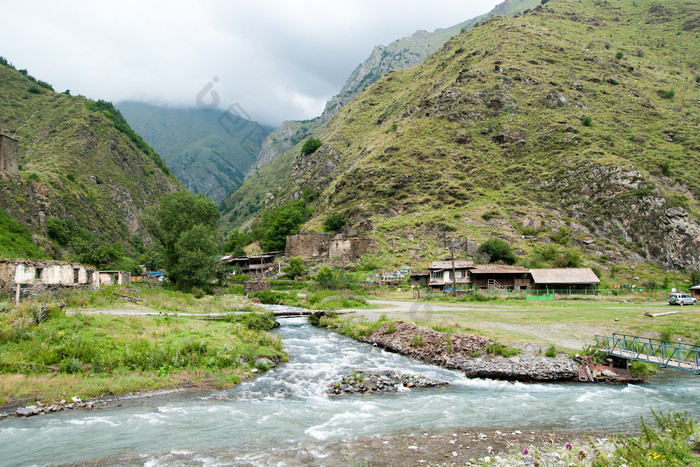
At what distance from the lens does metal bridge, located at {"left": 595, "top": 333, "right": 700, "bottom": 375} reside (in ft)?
50.2

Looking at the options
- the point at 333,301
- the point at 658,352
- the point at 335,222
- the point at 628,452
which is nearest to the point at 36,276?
the point at 333,301

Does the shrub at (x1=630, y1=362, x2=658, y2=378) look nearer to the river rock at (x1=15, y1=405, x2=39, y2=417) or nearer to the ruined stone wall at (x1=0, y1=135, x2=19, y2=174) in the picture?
the river rock at (x1=15, y1=405, x2=39, y2=417)

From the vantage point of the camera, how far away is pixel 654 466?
692cm

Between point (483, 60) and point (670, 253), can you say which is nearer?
point (670, 253)

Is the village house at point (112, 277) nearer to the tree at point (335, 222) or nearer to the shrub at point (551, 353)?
the tree at point (335, 222)

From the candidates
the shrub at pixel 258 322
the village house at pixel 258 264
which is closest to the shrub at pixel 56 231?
the village house at pixel 258 264

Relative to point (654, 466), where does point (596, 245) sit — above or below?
above

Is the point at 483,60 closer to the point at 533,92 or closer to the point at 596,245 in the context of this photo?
the point at 533,92

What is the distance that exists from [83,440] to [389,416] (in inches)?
355

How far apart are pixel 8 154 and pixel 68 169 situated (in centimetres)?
2912

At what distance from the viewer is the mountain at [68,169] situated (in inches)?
2581

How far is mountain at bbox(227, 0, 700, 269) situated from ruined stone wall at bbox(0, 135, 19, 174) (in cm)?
5751

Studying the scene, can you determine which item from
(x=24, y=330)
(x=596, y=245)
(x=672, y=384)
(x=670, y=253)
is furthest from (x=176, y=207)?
(x=670, y=253)

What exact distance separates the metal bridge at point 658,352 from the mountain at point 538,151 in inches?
1658
